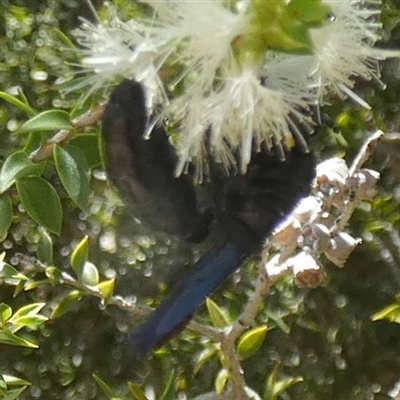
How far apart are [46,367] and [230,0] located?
0.68 meters

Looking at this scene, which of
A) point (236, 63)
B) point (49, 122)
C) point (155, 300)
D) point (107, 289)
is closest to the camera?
point (236, 63)

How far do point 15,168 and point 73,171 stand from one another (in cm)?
4

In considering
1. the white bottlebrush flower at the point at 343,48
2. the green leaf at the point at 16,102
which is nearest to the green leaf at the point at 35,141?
the green leaf at the point at 16,102

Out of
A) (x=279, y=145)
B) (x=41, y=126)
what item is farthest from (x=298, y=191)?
(x=41, y=126)

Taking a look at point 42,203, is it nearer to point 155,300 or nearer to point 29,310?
point 29,310

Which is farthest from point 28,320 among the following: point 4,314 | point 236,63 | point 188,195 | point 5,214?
point 236,63

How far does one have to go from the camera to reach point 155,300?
3.28 feet

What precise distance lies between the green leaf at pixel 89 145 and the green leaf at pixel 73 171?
2 centimetres

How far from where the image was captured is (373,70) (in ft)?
1.78

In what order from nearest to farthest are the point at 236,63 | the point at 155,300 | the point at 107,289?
1. the point at 236,63
2. the point at 107,289
3. the point at 155,300

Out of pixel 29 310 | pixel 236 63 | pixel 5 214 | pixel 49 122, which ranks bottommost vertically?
pixel 29 310

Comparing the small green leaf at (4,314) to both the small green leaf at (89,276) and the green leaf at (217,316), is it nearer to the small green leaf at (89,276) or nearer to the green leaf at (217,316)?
the small green leaf at (89,276)

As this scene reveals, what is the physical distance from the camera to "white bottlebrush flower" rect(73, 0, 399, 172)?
1.50ft

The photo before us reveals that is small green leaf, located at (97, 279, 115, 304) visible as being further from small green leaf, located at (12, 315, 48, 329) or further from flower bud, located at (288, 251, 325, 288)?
flower bud, located at (288, 251, 325, 288)
